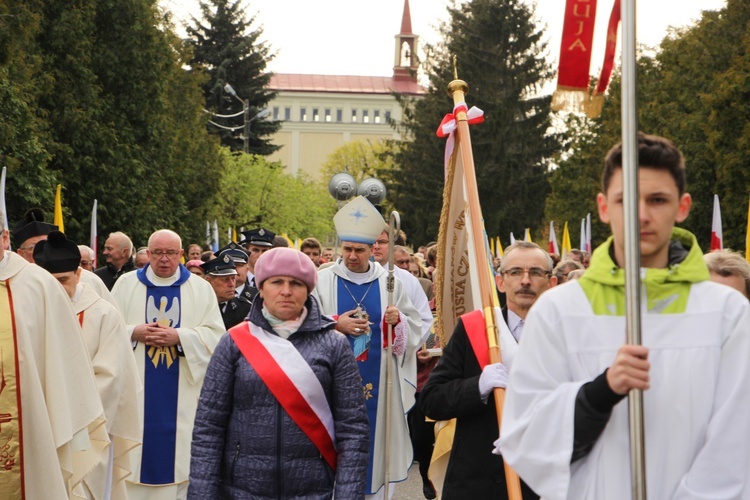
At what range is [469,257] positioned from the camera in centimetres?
657

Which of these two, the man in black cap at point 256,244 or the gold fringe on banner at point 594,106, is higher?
the man in black cap at point 256,244

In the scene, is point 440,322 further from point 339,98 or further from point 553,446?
point 339,98

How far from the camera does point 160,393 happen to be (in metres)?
9.70

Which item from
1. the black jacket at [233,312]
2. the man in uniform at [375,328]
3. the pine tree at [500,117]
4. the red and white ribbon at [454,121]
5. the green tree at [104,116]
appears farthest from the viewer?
the pine tree at [500,117]

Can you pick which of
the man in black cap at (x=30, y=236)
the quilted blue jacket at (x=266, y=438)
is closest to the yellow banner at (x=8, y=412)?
the quilted blue jacket at (x=266, y=438)

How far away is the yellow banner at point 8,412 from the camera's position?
6.14m

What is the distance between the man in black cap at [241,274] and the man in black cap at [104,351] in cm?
309

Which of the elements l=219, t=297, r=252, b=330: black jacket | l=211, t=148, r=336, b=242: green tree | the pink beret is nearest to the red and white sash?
the pink beret

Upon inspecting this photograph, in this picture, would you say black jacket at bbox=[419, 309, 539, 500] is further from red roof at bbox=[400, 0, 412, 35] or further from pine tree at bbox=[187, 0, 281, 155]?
red roof at bbox=[400, 0, 412, 35]

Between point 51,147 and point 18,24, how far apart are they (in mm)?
8015

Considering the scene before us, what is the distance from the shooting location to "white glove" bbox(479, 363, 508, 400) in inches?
210

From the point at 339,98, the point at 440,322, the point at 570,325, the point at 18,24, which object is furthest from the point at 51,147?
the point at 339,98

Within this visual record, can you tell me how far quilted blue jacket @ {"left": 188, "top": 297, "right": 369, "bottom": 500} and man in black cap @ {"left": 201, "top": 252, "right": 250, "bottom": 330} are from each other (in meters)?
5.00

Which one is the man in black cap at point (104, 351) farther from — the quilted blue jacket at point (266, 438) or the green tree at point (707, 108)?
the green tree at point (707, 108)
